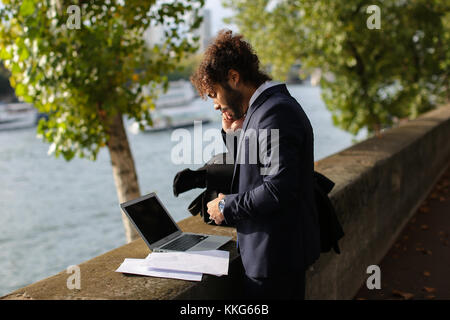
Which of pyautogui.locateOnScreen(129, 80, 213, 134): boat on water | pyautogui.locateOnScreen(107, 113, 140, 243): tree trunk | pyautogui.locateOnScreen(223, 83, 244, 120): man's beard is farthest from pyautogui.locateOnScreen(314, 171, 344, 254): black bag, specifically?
pyautogui.locateOnScreen(129, 80, 213, 134): boat on water

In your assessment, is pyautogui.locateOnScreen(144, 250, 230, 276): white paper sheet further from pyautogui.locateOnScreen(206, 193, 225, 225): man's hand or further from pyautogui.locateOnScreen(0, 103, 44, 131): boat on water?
pyautogui.locateOnScreen(0, 103, 44, 131): boat on water

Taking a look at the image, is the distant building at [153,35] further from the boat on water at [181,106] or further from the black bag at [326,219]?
the boat on water at [181,106]

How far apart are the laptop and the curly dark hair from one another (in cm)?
79

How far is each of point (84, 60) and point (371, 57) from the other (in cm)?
1033

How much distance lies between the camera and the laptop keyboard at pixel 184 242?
253 centimetres

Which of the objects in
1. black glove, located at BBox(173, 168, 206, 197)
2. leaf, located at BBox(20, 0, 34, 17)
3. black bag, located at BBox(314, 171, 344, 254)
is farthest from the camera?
leaf, located at BBox(20, 0, 34, 17)

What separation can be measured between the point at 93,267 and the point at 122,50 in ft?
14.5

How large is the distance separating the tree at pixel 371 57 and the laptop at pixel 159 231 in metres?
10.7

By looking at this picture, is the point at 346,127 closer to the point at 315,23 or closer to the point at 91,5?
the point at 315,23

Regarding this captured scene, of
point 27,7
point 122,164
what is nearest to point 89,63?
point 27,7

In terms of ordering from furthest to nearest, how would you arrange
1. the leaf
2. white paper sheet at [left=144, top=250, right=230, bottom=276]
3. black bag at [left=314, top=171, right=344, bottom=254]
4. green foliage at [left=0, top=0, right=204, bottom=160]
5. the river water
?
the river water → green foliage at [left=0, top=0, right=204, bottom=160] → the leaf → black bag at [left=314, top=171, right=344, bottom=254] → white paper sheet at [left=144, top=250, right=230, bottom=276]

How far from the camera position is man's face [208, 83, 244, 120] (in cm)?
218

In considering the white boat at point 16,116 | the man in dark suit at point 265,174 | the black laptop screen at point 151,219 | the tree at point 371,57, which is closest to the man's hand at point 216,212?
the man in dark suit at point 265,174

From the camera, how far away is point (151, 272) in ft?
7.29
